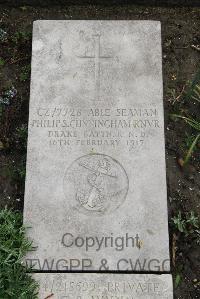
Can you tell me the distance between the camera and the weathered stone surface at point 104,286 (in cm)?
389

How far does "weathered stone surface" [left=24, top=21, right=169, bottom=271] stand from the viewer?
4.07 metres

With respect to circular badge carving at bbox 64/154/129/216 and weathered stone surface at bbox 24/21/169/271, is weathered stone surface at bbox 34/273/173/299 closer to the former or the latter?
weathered stone surface at bbox 24/21/169/271

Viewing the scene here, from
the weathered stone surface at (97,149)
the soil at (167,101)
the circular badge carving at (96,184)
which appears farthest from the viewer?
the soil at (167,101)

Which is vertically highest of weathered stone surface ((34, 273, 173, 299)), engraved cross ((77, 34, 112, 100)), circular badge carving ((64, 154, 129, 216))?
engraved cross ((77, 34, 112, 100))

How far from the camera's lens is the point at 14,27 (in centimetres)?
533

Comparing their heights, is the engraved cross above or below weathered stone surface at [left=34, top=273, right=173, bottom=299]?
above

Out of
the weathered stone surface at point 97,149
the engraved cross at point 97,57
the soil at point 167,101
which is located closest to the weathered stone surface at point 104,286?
the weathered stone surface at point 97,149

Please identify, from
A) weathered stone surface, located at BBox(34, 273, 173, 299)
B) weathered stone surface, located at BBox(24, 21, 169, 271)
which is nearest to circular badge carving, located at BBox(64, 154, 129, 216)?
weathered stone surface, located at BBox(24, 21, 169, 271)

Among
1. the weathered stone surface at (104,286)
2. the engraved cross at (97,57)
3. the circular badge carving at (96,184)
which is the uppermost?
the engraved cross at (97,57)

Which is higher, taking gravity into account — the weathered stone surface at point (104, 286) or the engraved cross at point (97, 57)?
the engraved cross at point (97, 57)

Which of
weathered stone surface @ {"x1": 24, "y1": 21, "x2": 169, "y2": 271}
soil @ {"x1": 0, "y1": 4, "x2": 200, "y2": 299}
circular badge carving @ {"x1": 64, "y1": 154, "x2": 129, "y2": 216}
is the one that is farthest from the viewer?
soil @ {"x1": 0, "y1": 4, "x2": 200, "y2": 299}

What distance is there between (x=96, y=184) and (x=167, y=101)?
49.5 inches

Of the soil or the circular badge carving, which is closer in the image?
the circular badge carving

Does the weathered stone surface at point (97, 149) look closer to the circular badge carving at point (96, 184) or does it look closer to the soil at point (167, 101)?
the circular badge carving at point (96, 184)
